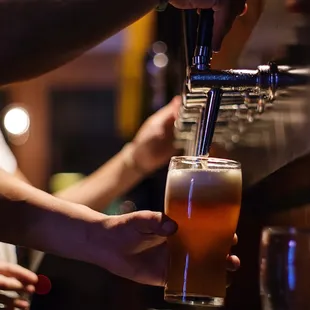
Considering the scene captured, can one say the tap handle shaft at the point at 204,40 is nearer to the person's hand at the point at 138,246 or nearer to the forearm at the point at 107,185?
the person's hand at the point at 138,246

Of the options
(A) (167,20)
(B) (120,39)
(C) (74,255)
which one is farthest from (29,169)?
(C) (74,255)

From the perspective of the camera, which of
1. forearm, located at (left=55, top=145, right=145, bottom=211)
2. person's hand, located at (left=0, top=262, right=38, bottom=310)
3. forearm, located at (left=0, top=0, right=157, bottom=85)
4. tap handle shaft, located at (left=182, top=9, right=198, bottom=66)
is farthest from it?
forearm, located at (left=55, top=145, right=145, bottom=211)

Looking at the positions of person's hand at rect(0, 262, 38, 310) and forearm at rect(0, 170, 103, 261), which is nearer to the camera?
forearm at rect(0, 170, 103, 261)

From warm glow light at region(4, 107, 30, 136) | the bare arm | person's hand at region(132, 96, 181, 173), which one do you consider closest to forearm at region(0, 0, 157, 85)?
the bare arm

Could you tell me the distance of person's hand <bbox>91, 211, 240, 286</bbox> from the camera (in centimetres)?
85

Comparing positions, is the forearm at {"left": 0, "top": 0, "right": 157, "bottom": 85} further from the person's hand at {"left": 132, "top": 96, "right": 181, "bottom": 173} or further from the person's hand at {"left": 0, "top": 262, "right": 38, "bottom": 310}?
the person's hand at {"left": 132, "top": 96, "right": 181, "bottom": 173}

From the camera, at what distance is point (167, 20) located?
7.48ft

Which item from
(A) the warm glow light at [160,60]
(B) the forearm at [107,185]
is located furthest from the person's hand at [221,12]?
(A) the warm glow light at [160,60]

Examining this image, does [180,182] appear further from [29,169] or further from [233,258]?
[29,169]

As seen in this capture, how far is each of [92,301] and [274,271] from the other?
1377 mm

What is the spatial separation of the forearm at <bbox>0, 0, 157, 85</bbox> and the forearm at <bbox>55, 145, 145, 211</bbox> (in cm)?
89

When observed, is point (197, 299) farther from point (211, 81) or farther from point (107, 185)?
point (107, 185)

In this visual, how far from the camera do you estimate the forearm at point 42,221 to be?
93 cm

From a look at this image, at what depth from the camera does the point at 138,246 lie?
896 mm
